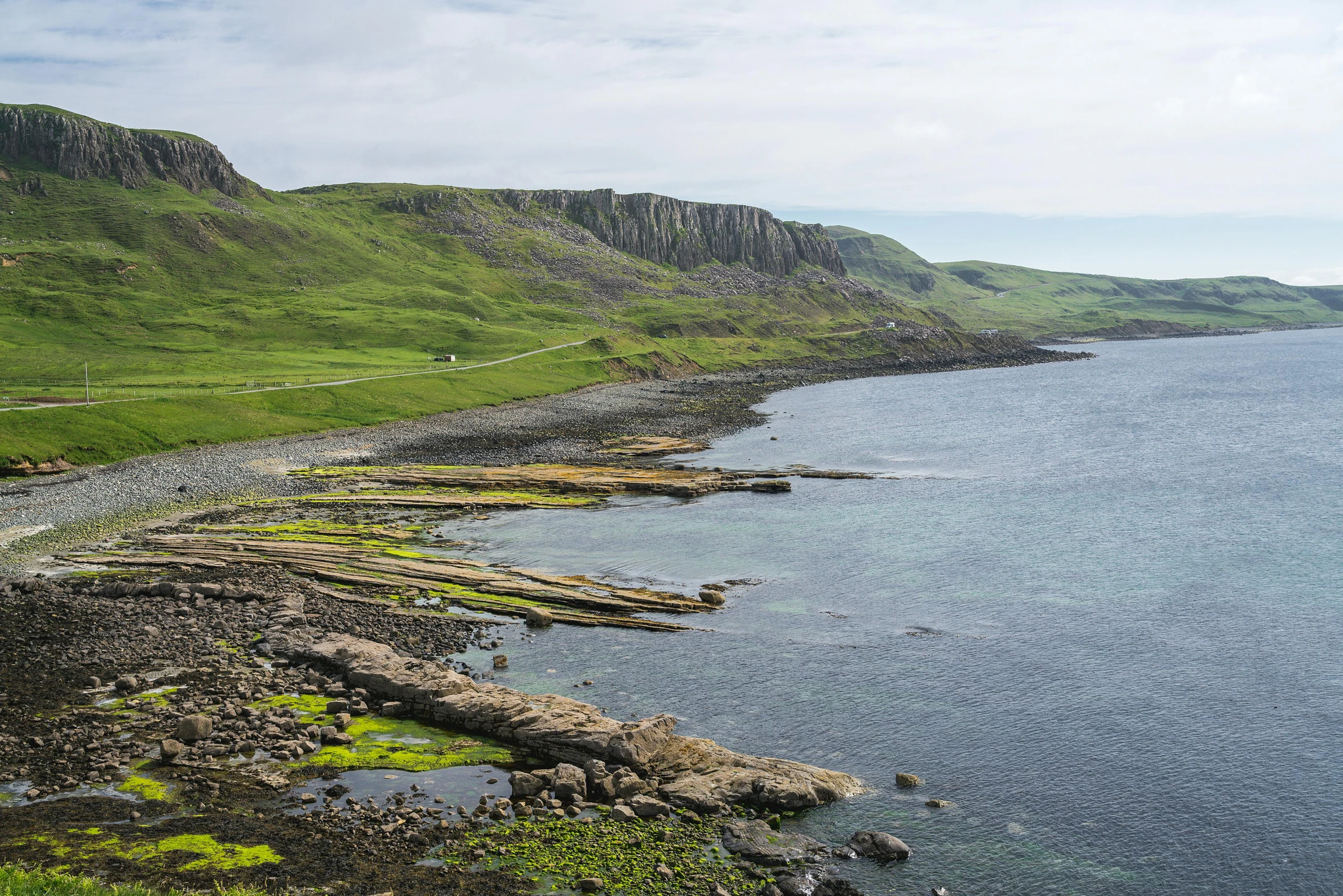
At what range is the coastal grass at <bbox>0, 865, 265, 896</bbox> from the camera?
60.8 feet

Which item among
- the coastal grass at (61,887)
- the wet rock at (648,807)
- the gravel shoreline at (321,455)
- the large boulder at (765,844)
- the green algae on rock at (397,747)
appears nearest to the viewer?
the coastal grass at (61,887)

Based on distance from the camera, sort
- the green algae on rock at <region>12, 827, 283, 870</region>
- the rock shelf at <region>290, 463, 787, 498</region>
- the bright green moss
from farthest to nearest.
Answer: the rock shelf at <region>290, 463, 787, 498</region> < the bright green moss < the green algae on rock at <region>12, 827, 283, 870</region>

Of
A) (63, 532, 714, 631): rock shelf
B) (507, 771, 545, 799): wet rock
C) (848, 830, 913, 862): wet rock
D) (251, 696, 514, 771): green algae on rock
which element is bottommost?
(848, 830, 913, 862): wet rock

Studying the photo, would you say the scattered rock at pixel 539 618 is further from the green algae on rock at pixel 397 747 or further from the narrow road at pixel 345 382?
the narrow road at pixel 345 382

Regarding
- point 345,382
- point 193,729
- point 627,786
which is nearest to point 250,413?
point 345,382

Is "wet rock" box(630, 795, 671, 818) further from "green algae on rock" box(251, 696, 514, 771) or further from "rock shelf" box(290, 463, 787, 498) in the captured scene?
"rock shelf" box(290, 463, 787, 498)

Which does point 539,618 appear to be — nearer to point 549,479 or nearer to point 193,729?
point 193,729

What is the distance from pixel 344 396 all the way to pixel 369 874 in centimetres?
10249

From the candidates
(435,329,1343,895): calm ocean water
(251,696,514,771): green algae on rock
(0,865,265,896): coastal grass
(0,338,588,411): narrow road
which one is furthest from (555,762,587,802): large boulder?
(0,338,588,411): narrow road

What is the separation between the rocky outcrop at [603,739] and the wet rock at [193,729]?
5.90 metres

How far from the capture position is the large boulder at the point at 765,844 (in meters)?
24.6

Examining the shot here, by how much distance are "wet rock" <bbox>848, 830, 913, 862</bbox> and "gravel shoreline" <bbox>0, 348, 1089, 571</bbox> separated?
44.2 m

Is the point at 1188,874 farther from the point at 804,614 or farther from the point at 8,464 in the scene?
the point at 8,464

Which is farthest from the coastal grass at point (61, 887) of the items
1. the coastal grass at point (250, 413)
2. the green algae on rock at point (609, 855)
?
the coastal grass at point (250, 413)
